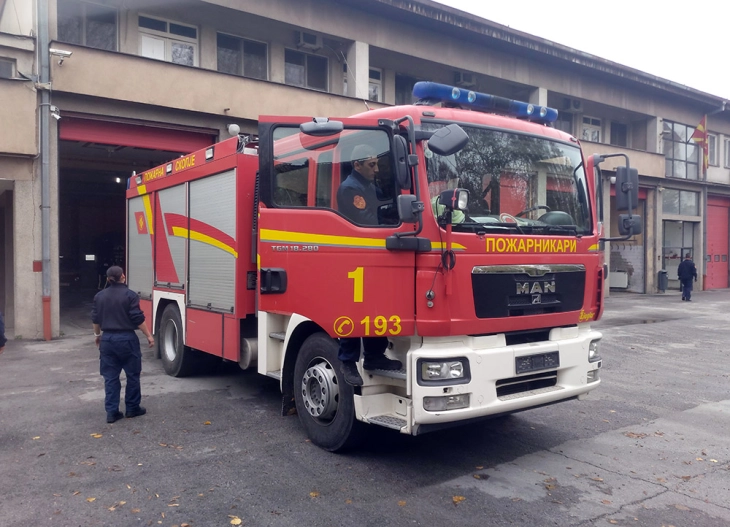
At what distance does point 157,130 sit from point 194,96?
113 cm

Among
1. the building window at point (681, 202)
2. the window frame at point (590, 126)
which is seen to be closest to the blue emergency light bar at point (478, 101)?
the window frame at point (590, 126)

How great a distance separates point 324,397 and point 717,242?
29590 millimetres

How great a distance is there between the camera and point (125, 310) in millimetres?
6574

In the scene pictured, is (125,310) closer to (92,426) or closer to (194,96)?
(92,426)

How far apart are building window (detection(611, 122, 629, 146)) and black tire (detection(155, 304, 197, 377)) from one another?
22.4m

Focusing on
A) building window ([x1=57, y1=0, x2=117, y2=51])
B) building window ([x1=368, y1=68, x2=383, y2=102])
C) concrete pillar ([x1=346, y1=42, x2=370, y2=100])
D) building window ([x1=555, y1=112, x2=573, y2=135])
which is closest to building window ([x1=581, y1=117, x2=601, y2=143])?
building window ([x1=555, y1=112, x2=573, y2=135])

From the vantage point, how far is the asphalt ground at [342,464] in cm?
426

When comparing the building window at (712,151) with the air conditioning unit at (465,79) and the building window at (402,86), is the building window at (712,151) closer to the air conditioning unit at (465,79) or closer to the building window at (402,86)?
the air conditioning unit at (465,79)

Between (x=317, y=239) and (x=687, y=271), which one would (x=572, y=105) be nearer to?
(x=687, y=271)

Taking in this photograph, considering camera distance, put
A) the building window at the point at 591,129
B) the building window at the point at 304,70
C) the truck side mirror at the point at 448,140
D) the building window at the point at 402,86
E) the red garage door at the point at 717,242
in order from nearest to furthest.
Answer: the truck side mirror at the point at 448,140
the building window at the point at 304,70
the building window at the point at 402,86
the building window at the point at 591,129
the red garage door at the point at 717,242

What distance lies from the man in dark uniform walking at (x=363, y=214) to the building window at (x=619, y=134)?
77.7 feet

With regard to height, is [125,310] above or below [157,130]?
below

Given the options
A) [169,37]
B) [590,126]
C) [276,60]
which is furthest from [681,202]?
[169,37]

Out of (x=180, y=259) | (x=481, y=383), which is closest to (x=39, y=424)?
(x=180, y=259)
